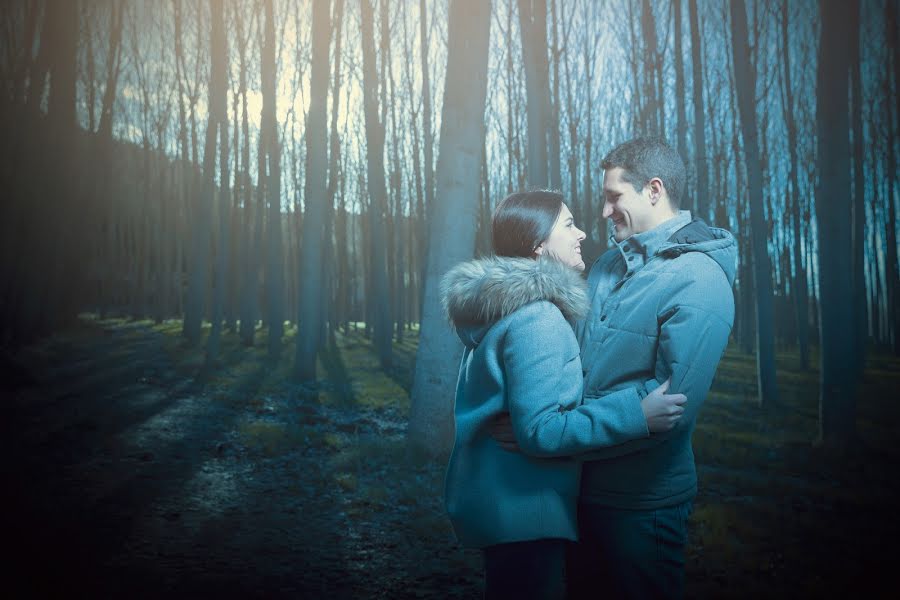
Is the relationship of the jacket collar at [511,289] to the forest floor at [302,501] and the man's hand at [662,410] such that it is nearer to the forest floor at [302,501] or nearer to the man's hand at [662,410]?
the man's hand at [662,410]

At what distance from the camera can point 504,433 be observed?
1.61m

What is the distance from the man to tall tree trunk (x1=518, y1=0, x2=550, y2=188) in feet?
21.0

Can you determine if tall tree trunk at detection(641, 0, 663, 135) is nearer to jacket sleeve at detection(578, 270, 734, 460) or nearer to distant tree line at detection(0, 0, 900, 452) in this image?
distant tree line at detection(0, 0, 900, 452)

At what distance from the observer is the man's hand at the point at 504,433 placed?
1.59 meters

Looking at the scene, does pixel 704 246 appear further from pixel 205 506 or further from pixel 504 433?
pixel 205 506

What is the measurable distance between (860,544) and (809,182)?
19978mm

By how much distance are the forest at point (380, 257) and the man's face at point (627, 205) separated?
2.57m

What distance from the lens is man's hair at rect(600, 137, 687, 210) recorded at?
181 centimetres

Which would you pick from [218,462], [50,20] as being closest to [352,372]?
[218,462]

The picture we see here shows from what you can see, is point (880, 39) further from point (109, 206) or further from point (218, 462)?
point (109, 206)

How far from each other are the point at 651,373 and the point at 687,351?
16 cm

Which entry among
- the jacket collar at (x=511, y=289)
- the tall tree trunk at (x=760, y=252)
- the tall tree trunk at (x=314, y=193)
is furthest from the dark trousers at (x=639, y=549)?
the tall tree trunk at (x=314, y=193)

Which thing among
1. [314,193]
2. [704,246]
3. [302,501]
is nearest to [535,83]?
[314,193]

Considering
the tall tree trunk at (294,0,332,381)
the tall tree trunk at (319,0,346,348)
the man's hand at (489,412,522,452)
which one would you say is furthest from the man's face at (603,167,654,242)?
the tall tree trunk at (319,0,346,348)
